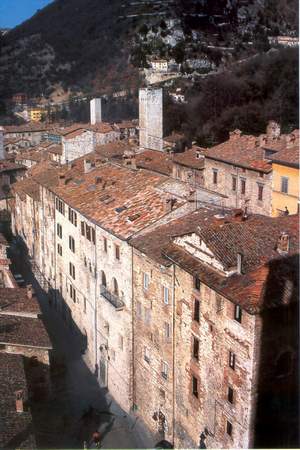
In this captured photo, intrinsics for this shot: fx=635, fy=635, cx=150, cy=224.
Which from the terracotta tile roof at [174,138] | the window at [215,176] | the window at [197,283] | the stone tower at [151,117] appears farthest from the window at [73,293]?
the terracotta tile roof at [174,138]

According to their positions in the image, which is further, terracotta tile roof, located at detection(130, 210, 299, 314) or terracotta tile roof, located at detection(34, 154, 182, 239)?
terracotta tile roof, located at detection(34, 154, 182, 239)

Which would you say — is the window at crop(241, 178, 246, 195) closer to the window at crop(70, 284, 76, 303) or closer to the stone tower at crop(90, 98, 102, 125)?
the window at crop(70, 284, 76, 303)

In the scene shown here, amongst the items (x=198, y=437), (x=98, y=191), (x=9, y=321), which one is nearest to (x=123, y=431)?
(x=198, y=437)

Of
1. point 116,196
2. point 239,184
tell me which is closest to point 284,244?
point 116,196

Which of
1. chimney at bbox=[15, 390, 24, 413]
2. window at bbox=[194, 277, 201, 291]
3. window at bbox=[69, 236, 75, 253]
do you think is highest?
window at bbox=[194, 277, 201, 291]

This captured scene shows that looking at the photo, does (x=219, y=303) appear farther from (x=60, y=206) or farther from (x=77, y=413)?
(x=60, y=206)

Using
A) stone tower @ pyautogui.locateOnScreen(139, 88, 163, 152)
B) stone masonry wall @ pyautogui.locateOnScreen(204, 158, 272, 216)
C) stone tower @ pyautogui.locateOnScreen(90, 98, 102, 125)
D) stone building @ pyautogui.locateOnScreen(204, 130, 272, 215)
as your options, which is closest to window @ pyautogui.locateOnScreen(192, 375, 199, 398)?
stone building @ pyautogui.locateOnScreen(204, 130, 272, 215)
